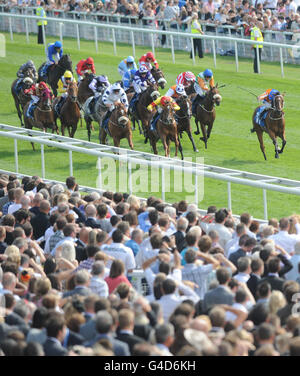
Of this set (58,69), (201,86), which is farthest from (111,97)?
(58,69)

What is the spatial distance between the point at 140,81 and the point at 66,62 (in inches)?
125

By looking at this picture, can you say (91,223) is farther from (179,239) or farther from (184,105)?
(184,105)

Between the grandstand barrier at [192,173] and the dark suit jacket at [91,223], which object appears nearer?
the dark suit jacket at [91,223]

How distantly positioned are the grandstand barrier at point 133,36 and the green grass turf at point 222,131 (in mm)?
213

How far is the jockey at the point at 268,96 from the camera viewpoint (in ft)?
56.6

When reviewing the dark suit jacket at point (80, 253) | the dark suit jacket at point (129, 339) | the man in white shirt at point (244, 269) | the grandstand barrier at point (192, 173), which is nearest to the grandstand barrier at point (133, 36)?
the grandstand barrier at point (192, 173)

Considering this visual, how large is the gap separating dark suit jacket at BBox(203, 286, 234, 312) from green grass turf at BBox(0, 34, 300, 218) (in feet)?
18.1

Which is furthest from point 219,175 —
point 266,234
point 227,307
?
point 227,307

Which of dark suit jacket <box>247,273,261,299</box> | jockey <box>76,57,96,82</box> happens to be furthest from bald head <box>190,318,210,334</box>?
jockey <box>76,57,96,82</box>

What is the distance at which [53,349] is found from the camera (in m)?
6.62

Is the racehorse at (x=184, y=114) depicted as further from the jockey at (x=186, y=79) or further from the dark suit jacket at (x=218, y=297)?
the dark suit jacket at (x=218, y=297)
